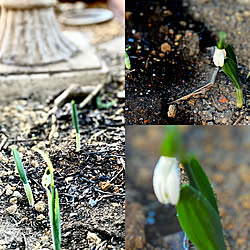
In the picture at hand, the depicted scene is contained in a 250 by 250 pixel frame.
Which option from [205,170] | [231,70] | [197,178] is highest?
[231,70]

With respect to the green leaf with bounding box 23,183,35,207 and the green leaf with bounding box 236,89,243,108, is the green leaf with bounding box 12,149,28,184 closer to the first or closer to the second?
the green leaf with bounding box 23,183,35,207

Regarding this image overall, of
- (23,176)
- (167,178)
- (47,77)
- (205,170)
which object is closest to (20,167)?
(23,176)

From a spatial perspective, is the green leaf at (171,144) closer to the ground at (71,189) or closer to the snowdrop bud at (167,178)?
the snowdrop bud at (167,178)

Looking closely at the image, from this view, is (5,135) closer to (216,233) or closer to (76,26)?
(216,233)

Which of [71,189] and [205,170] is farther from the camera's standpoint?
[205,170]

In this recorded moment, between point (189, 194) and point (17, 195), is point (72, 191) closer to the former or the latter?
point (17, 195)

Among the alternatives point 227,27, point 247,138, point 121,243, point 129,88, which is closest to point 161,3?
point 227,27

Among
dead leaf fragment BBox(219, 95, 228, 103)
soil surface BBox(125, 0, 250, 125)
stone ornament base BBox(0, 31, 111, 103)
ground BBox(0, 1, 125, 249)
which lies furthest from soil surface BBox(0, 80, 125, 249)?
stone ornament base BBox(0, 31, 111, 103)
